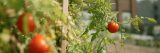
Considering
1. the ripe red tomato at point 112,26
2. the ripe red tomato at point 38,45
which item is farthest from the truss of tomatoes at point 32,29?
the ripe red tomato at point 112,26

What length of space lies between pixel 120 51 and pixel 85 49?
110 centimetres

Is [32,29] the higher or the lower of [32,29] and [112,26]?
the higher

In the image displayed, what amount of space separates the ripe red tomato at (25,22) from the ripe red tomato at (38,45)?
0.09 feet

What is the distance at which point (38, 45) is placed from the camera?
1.00 meters

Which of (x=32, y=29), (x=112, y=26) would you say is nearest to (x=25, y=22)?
(x=32, y=29)

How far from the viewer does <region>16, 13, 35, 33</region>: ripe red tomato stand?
0.98 metres

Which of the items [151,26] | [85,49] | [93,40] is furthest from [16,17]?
[151,26]

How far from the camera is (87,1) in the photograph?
234 cm

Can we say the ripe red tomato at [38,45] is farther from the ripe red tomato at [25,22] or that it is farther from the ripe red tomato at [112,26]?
the ripe red tomato at [112,26]

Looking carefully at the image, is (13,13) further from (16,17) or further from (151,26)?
(151,26)

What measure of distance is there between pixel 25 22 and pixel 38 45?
0.07 m

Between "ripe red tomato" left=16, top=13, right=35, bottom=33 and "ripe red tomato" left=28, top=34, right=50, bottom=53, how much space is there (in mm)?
28

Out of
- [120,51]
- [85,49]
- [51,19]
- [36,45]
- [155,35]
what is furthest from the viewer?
[155,35]

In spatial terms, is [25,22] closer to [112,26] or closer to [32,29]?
[32,29]
